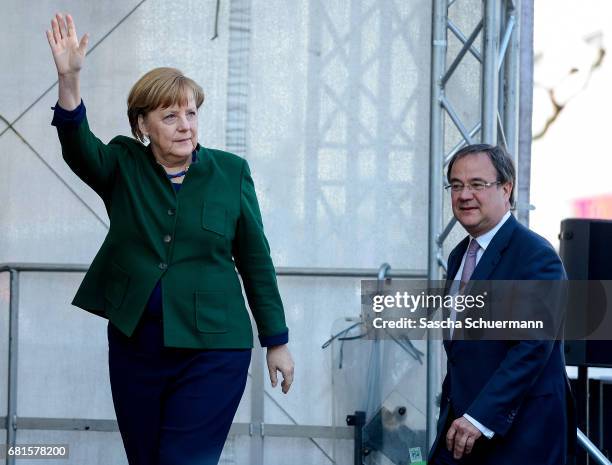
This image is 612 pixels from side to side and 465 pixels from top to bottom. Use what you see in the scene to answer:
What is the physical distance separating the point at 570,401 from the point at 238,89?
2.55m

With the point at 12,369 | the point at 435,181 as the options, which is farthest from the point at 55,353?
the point at 435,181

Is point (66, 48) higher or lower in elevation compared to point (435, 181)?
higher

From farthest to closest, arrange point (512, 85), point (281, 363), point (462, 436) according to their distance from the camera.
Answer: point (512, 85), point (281, 363), point (462, 436)

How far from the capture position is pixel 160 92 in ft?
9.50

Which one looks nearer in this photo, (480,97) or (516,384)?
(516,384)

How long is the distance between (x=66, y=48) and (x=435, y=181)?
2.10m

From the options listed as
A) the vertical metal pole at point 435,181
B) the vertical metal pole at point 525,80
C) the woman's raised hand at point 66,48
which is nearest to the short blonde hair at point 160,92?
the woman's raised hand at point 66,48

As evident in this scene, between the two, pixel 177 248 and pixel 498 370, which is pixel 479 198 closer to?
pixel 498 370

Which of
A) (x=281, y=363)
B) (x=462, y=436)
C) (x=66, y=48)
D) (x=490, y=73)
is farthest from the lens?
(x=490, y=73)

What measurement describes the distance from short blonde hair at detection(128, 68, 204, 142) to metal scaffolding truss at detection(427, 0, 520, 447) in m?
1.57

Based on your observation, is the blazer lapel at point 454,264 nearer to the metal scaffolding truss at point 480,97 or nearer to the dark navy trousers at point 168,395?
the dark navy trousers at point 168,395

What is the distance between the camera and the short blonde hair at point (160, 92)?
2.90 metres

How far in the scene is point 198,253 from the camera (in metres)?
2.86

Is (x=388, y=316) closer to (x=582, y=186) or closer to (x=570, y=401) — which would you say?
(x=570, y=401)
